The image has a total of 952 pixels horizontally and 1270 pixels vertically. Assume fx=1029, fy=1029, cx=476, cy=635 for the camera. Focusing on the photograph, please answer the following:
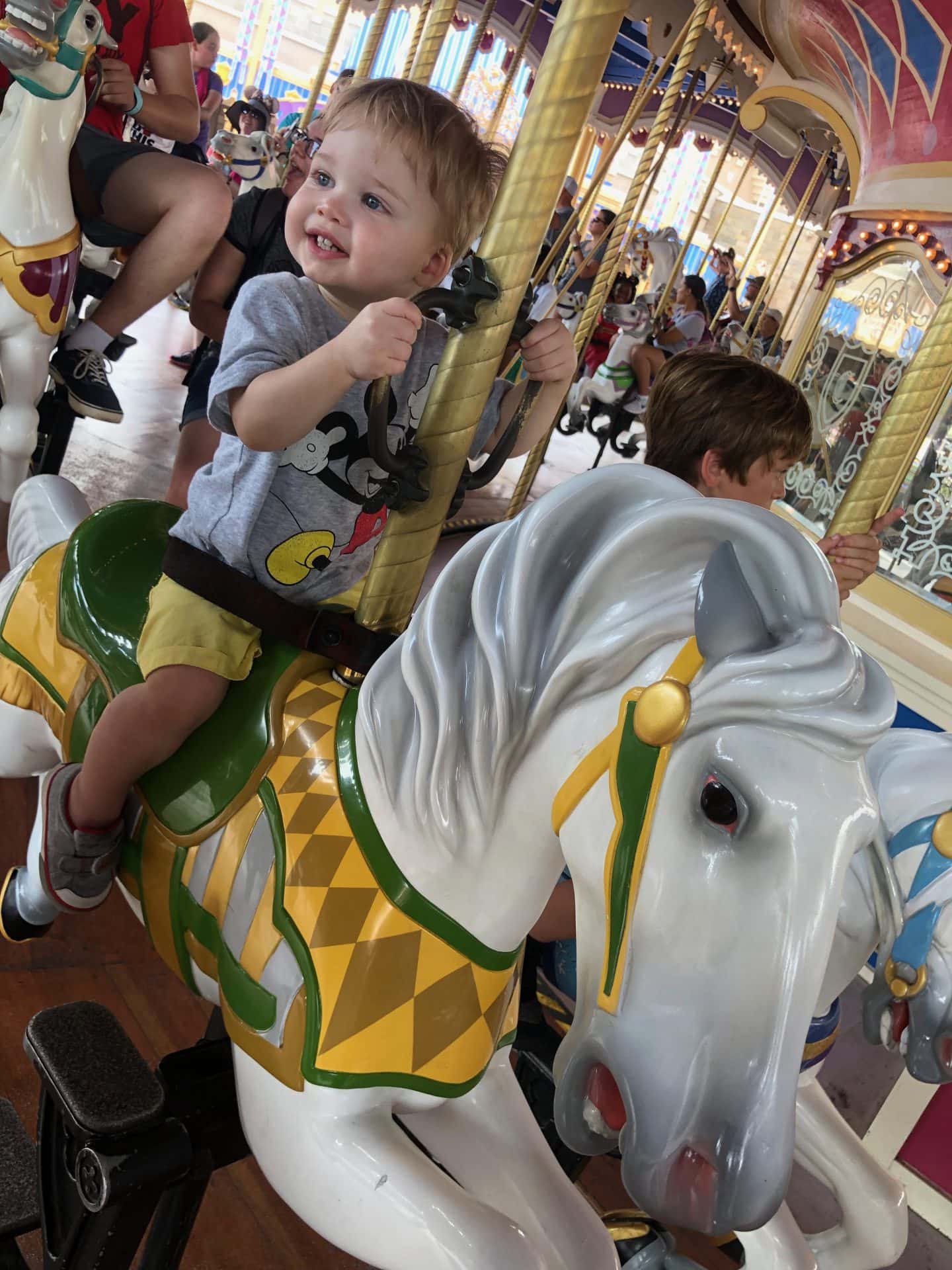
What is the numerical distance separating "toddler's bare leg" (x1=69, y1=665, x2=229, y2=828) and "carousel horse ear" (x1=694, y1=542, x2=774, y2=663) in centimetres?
51

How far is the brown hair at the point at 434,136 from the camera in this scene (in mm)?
915

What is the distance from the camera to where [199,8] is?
16.8 metres

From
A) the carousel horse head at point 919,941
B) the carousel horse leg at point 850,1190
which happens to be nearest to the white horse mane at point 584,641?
the carousel horse head at point 919,941

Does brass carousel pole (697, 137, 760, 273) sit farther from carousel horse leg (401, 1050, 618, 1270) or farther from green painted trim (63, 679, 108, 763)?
carousel horse leg (401, 1050, 618, 1270)

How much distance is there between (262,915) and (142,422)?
11.2ft

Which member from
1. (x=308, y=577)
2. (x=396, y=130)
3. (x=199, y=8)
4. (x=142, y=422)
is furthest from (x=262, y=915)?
(x=199, y=8)

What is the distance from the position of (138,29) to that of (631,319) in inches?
178

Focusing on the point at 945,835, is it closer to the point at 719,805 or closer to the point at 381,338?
the point at 719,805

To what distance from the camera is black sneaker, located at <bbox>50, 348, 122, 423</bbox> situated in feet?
7.28

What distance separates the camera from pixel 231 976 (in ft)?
2.82

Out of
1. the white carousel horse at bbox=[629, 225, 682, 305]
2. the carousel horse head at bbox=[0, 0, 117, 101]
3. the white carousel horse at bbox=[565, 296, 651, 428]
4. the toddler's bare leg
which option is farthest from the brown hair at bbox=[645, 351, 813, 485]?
the white carousel horse at bbox=[629, 225, 682, 305]

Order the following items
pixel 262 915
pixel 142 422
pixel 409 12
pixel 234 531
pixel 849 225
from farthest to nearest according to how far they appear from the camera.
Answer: pixel 409 12
pixel 142 422
pixel 849 225
pixel 234 531
pixel 262 915

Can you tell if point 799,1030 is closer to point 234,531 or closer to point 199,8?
point 234,531

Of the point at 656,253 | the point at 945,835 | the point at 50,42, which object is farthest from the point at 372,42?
the point at 656,253
